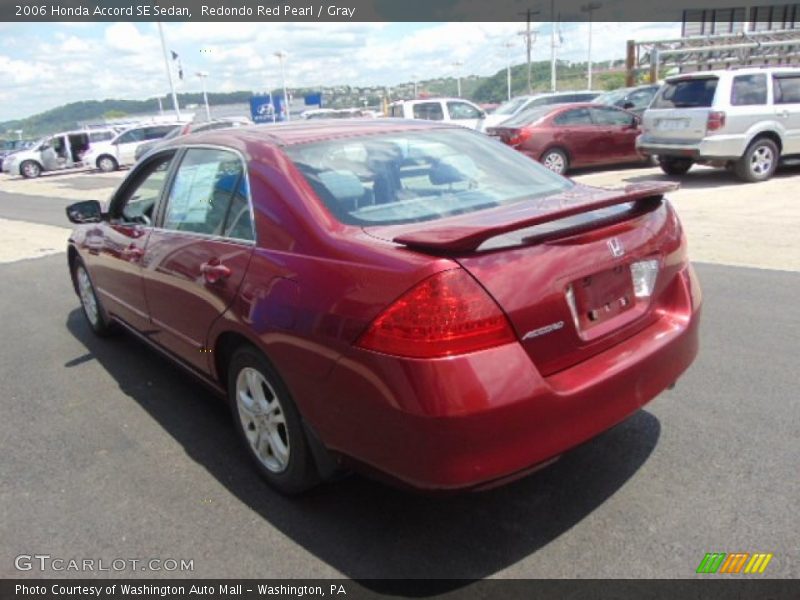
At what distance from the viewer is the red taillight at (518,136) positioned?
13.4 m

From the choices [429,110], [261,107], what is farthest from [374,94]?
[429,110]

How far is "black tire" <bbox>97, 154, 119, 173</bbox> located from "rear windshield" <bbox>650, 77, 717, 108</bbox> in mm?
24701

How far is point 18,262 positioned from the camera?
902 centimetres

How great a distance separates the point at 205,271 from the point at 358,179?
875 mm

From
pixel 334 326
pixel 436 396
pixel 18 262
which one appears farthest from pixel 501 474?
pixel 18 262

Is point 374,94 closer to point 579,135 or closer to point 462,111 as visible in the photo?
point 462,111

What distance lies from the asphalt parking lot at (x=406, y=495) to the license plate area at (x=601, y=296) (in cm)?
83

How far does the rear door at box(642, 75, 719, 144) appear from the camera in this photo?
10.8m

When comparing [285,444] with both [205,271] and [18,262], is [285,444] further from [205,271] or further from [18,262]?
[18,262]

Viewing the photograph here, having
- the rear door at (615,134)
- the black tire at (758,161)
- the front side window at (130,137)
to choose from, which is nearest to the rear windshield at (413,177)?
the black tire at (758,161)

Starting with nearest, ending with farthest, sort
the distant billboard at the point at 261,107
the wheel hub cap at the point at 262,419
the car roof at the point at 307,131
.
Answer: the wheel hub cap at the point at 262,419
the car roof at the point at 307,131
the distant billboard at the point at 261,107

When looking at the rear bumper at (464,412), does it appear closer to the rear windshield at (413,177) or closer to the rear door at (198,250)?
the rear windshield at (413,177)

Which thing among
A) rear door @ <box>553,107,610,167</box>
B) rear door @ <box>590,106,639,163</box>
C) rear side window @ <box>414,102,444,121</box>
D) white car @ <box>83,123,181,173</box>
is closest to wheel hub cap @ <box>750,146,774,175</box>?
rear door @ <box>590,106,639,163</box>

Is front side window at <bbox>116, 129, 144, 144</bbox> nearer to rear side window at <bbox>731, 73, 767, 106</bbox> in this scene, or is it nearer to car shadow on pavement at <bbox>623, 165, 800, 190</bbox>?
car shadow on pavement at <bbox>623, 165, 800, 190</bbox>
